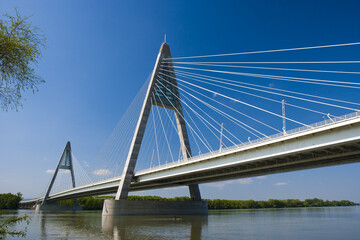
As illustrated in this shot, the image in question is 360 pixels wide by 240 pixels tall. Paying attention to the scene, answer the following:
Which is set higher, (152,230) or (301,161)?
(301,161)

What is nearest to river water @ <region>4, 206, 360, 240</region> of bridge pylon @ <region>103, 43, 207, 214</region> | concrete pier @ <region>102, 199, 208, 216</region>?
concrete pier @ <region>102, 199, 208, 216</region>

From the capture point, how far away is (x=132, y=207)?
125 feet

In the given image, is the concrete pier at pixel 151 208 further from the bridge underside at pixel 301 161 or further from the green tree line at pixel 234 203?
the green tree line at pixel 234 203

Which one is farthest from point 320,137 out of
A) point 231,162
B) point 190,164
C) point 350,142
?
point 190,164

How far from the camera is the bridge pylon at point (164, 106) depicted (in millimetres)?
39750

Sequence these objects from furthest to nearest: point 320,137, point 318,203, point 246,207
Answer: point 318,203 < point 246,207 < point 320,137

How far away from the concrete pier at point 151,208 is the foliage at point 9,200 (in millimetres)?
80501

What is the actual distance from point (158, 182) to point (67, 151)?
224 ft

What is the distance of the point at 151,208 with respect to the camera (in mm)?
40188

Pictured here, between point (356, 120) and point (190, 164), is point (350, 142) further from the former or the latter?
point (190, 164)

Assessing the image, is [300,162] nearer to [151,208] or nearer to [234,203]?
[151,208]

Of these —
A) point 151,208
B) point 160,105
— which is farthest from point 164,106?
point 151,208

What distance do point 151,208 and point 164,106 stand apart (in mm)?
15773

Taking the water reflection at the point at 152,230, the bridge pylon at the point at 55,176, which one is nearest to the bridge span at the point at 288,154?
the water reflection at the point at 152,230
